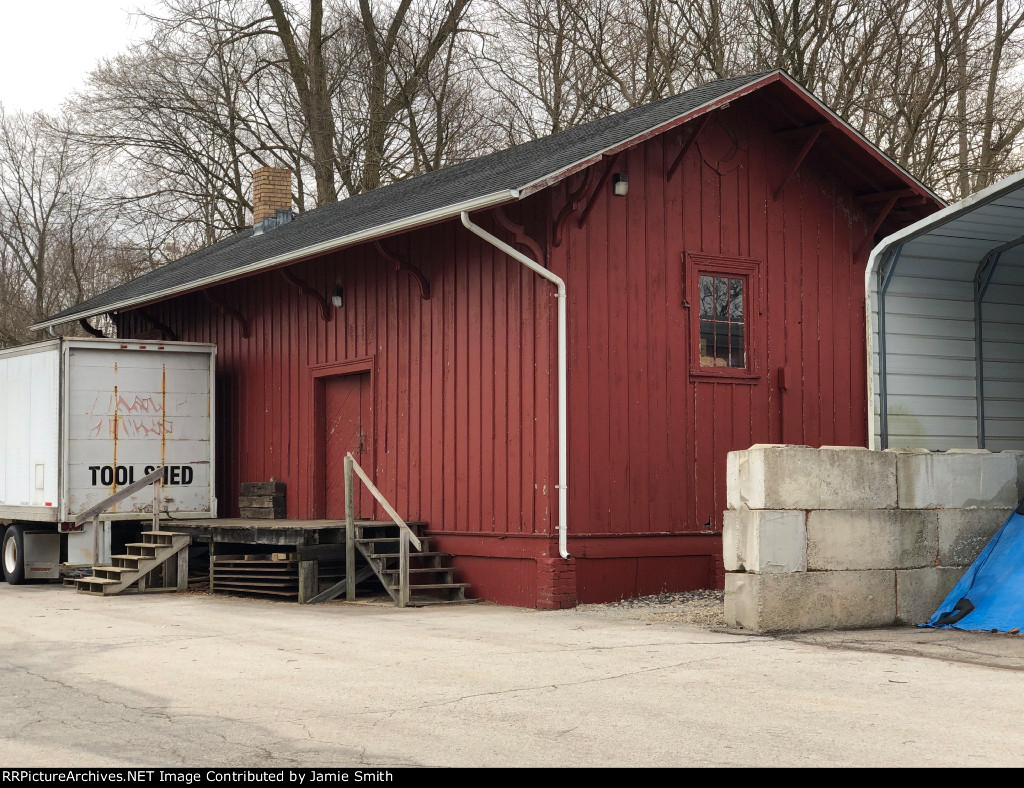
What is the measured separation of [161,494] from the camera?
18.2 meters

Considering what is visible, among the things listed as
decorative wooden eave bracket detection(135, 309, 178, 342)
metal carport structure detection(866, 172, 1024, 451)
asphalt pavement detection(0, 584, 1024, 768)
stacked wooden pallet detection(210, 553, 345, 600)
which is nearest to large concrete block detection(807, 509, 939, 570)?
asphalt pavement detection(0, 584, 1024, 768)

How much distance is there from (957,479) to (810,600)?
6.85 feet

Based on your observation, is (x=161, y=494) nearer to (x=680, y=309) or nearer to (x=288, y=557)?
(x=288, y=557)

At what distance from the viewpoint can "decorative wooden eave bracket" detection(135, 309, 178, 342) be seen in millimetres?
22156

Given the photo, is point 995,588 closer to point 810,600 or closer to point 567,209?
point 810,600

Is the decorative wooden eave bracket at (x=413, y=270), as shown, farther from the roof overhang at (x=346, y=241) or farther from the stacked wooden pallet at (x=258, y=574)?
the stacked wooden pallet at (x=258, y=574)

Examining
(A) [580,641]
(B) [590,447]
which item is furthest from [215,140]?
(A) [580,641]

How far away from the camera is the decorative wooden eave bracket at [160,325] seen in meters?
22.2

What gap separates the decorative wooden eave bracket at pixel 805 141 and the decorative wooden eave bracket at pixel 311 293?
6.14 meters

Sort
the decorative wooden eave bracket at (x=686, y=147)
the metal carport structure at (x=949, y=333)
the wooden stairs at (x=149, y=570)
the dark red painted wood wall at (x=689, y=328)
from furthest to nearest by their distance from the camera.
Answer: the wooden stairs at (x=149, y=570), the decorative wooden eave bracket at (x=686, y=147), the dark red painted wood wall at (x=689, y=328), the metal carport structure at (x=949, y=333)

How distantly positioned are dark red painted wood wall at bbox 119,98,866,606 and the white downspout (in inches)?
4.2

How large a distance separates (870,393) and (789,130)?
418 cm

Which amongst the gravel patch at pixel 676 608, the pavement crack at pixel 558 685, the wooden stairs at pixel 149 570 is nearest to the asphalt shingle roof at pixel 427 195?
the wooden stairs at pixel 149 570

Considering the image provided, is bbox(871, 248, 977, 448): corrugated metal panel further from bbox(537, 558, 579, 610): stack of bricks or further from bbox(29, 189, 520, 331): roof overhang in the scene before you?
bbox(29, 189, 520, 331): roof overhang
